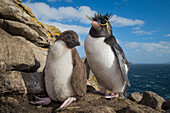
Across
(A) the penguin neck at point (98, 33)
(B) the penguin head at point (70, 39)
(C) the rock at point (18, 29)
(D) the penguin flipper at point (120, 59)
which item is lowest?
(D) the penguin flipper at point (120, 59)

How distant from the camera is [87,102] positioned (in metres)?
3.25

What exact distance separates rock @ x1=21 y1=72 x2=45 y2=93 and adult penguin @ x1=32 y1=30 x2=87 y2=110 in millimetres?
320

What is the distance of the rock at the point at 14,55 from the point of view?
2834 mm

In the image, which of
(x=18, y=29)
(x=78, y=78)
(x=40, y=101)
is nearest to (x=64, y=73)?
(x=78, y=78)

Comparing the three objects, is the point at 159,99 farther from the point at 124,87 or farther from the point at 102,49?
the point at 102,49

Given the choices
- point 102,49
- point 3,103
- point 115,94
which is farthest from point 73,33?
point 115,94

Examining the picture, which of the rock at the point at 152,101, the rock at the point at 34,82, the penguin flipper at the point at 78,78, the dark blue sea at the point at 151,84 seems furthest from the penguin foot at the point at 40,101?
the dark blue sea at the point at 151,84

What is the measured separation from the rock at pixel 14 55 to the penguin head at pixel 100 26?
184cm

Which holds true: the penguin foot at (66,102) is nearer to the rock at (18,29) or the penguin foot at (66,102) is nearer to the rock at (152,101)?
the rock at (152,101)

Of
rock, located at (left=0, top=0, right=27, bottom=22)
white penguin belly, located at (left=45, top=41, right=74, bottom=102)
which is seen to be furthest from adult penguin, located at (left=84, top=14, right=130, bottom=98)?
rock, located at (left=0, top=0, right=27, bottom=22)

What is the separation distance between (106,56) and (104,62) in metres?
0.17

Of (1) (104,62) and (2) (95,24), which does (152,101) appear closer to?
(1) (104,62)

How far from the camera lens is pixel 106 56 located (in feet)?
12.6

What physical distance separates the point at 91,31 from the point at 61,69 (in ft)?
5.50
